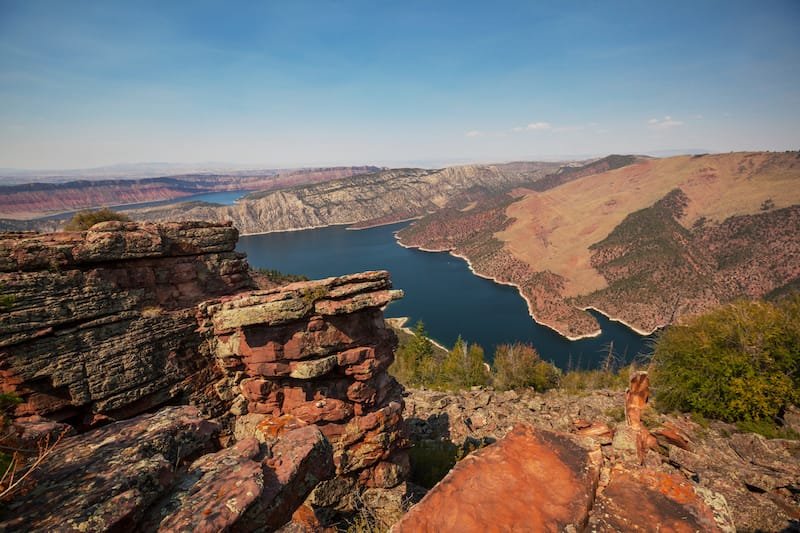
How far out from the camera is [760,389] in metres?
19.8

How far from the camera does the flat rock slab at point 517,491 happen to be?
4500mm

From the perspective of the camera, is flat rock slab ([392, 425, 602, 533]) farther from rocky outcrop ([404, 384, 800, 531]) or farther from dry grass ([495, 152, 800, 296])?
dry grass ([495, 152, 800, 296])

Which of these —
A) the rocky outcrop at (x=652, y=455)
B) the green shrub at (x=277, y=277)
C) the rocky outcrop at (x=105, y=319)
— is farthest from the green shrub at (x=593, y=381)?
the green shrub at (x=277, y=277)

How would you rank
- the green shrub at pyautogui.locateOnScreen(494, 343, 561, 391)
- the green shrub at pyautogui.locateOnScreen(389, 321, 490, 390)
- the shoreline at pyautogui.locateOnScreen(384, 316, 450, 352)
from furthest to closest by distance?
the shoreline at pyautogui.locateOnScreen(384, 316, 450, 352) < the green shrub at pyautogui.locateOnScreen(389, 321, 490, 390) < the green shrub at pyautogui.locateOnScreen(494, 343, 561, 391)

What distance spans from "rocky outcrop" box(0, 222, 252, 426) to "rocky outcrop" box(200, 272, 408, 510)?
1.52 m

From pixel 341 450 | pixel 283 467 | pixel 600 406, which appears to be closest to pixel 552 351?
pixel 600 406

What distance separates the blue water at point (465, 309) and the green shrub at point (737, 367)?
38288 millimetres

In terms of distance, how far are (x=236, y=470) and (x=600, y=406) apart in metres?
27.3

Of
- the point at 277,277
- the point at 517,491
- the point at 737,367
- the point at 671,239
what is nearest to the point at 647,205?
the point at 671,239

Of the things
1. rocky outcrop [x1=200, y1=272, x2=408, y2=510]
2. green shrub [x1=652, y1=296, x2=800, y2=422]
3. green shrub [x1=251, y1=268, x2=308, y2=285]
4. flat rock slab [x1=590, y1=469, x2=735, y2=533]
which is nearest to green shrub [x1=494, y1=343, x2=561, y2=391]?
green shrub [x1=652, y1=296, x2=800, y2=422]

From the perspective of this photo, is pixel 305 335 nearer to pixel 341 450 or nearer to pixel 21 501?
pixel 341 450

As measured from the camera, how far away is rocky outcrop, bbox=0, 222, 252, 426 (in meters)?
12.1

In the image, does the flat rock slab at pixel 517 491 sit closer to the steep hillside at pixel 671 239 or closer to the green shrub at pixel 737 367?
the green shrub at pixel 737 367

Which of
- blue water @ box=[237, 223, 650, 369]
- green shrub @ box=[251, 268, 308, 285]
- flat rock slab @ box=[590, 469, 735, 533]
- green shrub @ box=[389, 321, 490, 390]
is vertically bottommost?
blue water @ box=[237, 223, 650, 369]
